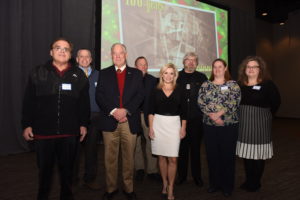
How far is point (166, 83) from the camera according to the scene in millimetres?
2805

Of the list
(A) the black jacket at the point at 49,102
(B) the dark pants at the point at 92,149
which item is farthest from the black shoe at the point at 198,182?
(A) the black jacket at the point at 49,102

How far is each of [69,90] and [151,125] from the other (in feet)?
2.98

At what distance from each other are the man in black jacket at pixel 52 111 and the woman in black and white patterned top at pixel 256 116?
175 cm

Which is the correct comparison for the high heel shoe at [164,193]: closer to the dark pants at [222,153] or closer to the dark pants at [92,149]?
the dark pants at [222,153]

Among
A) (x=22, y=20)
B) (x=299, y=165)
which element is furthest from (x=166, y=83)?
(x=22, y=20)

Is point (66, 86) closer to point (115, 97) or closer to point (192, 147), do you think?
point (115, 97)

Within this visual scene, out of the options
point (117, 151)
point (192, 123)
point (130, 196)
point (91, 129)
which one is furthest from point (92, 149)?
point (192, 123)

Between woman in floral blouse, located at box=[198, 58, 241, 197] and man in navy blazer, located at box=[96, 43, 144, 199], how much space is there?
2.42 feet

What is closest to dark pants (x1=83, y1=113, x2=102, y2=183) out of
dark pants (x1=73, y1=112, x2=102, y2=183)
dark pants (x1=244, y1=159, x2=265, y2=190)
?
dark pants (x1=73, y1=112, x2=102, y2=183)

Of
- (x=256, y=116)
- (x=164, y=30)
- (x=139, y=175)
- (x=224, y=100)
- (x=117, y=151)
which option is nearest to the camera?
(x=117, y=151)

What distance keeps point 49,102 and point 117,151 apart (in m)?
0.81

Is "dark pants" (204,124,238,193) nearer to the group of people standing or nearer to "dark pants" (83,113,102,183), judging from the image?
the group of people standing

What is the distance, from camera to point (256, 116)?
9.73ft

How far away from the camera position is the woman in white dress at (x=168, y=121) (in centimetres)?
273
